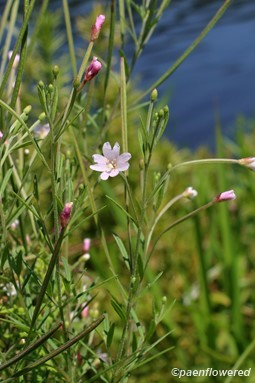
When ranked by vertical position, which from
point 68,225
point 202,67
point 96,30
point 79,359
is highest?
point 96,30

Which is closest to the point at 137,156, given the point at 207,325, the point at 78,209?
the point at 207,325

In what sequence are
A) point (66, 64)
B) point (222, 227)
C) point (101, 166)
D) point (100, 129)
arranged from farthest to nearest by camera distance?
point (66, 64), point (222, 227), point (100, 129), point (101, 166)

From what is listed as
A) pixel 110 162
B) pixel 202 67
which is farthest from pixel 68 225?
pixel 202 67

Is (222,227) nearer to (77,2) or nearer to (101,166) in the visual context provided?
(101,166)

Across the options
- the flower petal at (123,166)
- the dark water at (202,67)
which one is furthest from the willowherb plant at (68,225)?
the dark water at (202,67)

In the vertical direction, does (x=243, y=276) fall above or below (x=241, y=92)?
above

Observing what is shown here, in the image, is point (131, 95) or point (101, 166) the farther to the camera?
point (131, 95)

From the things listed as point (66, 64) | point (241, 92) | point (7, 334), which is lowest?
point (241, 92)

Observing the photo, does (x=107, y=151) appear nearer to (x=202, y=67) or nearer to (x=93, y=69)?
(x=93, y=69)
